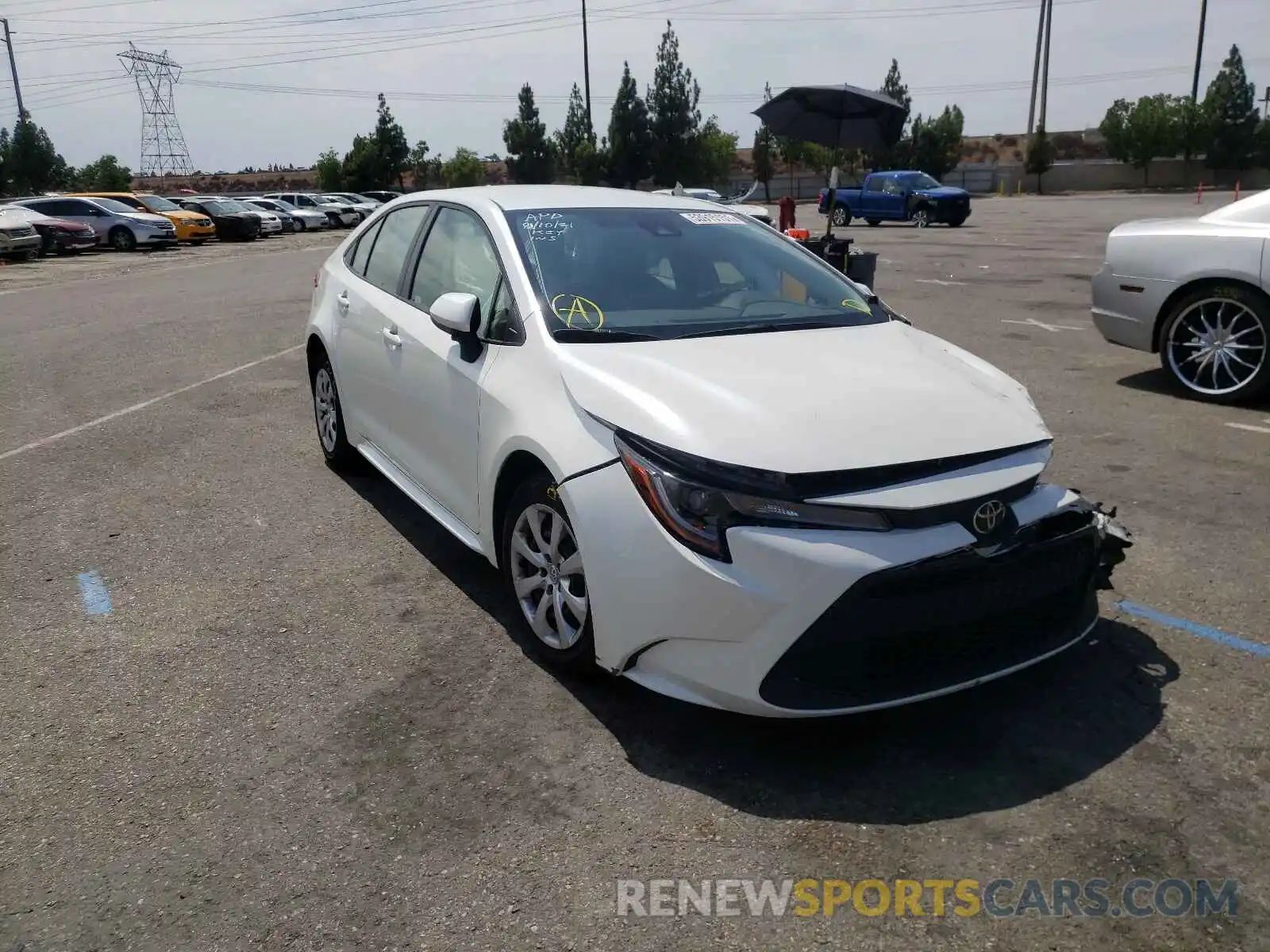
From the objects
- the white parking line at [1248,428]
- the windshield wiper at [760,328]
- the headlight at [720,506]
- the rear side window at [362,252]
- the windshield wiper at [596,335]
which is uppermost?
the rear side window at [362,252]

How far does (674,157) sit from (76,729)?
218 ft

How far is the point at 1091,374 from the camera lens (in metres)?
8.54

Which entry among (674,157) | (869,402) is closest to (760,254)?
(869,402)

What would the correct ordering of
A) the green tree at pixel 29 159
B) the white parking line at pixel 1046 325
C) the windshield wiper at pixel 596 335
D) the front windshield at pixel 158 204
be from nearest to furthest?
A: the windshield wiper at pixel 596 335 < the white parking line at pixel 1046 325 < the front windshield at pixel 158 204 < the green tree at pixel 29 159

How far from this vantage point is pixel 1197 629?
13.0ft

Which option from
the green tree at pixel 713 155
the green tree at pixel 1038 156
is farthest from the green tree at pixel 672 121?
the green tree at pixel 1038 156

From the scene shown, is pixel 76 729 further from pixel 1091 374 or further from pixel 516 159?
pixel 516 159

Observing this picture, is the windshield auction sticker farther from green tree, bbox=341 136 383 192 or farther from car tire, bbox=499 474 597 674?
green tree, bbox=341 136 383 192

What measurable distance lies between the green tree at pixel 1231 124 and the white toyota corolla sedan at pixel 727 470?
75813mm

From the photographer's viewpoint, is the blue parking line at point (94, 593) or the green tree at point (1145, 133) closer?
the blue parking line at point (94, 593)

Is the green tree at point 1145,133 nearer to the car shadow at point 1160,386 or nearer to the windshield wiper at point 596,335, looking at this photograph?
the car shadow at point 1160,386

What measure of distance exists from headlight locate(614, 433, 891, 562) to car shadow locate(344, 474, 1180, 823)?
27.3 inches

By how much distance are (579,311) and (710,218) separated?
1.18 meters

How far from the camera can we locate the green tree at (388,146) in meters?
65.4
